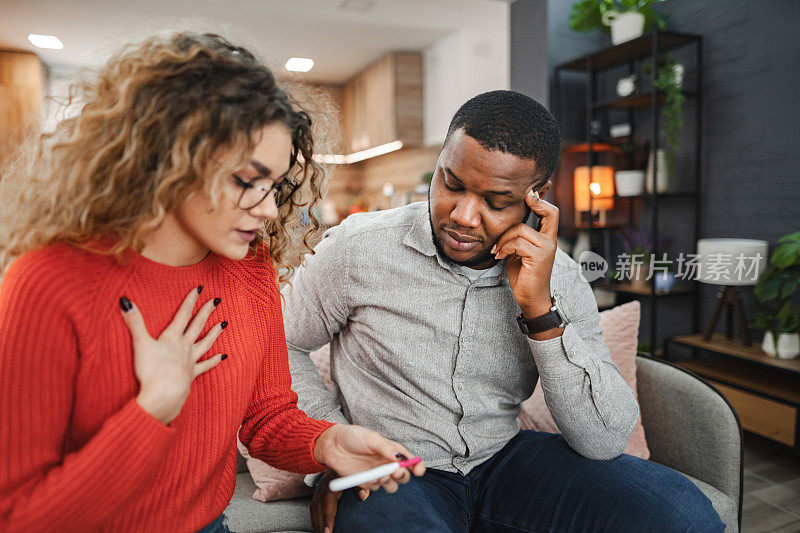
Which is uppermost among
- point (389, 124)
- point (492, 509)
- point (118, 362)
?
Answer: point (389, 124)

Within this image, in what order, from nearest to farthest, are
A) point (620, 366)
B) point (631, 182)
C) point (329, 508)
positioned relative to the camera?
point (329, 508) < point (620, 366) < point (631, 182)

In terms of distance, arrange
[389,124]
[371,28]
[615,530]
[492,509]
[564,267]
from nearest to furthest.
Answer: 1. [615,530]
2. [492,509]
3. [564,267]
4. [371,28]
5. [389,124]

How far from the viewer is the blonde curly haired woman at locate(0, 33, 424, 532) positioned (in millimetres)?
659

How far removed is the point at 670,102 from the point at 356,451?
2884mm

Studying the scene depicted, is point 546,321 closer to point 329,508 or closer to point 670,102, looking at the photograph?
point 329,508

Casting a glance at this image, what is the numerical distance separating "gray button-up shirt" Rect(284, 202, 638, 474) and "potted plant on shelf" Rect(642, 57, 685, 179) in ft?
7.23

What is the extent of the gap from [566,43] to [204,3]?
2657 mm

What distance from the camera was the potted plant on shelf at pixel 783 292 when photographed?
2.45m

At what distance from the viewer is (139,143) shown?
70 cm

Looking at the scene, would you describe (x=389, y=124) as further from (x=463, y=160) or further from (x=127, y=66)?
(x=127, y=66)

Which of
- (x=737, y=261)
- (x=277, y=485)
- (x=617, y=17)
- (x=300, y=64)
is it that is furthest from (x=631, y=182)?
(x=300, y=64)

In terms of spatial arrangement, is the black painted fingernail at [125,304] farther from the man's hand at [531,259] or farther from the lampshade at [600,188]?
the lampshade at [600,188]

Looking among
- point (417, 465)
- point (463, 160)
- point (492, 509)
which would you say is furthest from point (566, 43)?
point (417, 465)

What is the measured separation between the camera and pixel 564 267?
129 centimetres
